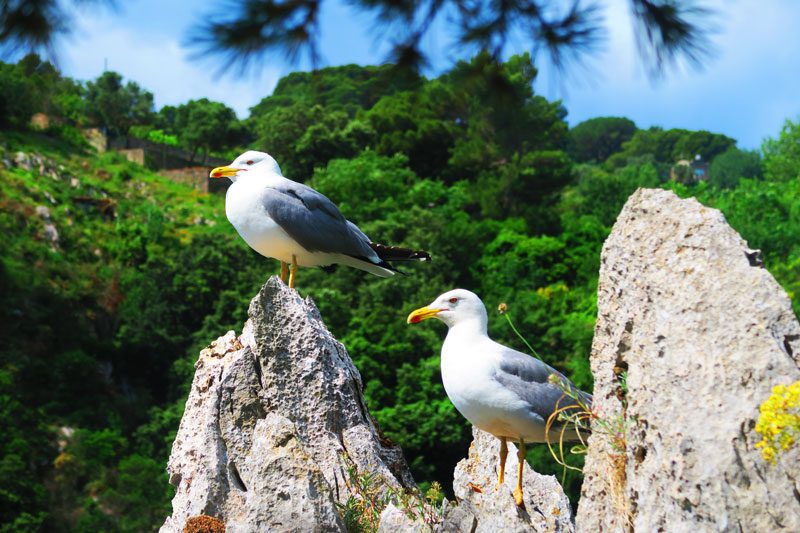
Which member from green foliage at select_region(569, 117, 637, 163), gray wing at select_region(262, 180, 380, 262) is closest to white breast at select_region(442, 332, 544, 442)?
gray wing at select_region(262, 180, 380, 262)

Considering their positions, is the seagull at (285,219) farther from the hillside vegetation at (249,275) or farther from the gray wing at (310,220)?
the hillside vegetation at (249,275)

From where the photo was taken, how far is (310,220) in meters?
9.09

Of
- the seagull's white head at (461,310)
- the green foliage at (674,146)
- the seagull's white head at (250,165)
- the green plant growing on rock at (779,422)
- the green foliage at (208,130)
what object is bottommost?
the green plant growing on rock at (779,422)

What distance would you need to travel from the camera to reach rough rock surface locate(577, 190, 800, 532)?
4109 mm

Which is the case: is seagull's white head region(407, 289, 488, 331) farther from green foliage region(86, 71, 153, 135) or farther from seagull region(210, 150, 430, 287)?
green foliage region(86, 71, 153, 135)

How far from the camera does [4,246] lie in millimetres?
47875

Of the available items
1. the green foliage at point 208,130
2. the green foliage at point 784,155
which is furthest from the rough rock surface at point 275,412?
the green foliage at point 208,130

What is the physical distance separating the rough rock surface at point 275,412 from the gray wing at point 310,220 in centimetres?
83

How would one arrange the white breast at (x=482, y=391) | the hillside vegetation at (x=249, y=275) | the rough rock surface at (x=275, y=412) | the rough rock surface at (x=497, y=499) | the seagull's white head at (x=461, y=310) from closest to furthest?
the rough rock surface at (x=497, y=499), the white breast at (x=482, y=391), the seagull's white head at (x=461, y=310), the rough rock surface at (x=275, y=412), the hillside vegetation at (x=249, y=275)

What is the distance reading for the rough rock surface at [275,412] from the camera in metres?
7.79

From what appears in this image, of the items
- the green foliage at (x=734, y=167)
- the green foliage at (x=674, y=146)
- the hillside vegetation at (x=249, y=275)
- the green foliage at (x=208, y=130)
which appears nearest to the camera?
the hillside vegetation at (x=249, y=275)

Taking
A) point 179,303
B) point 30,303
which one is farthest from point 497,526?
point 30,303

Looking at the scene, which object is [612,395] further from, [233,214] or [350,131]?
[350,131]

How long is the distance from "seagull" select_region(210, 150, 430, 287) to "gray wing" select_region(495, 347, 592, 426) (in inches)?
101
